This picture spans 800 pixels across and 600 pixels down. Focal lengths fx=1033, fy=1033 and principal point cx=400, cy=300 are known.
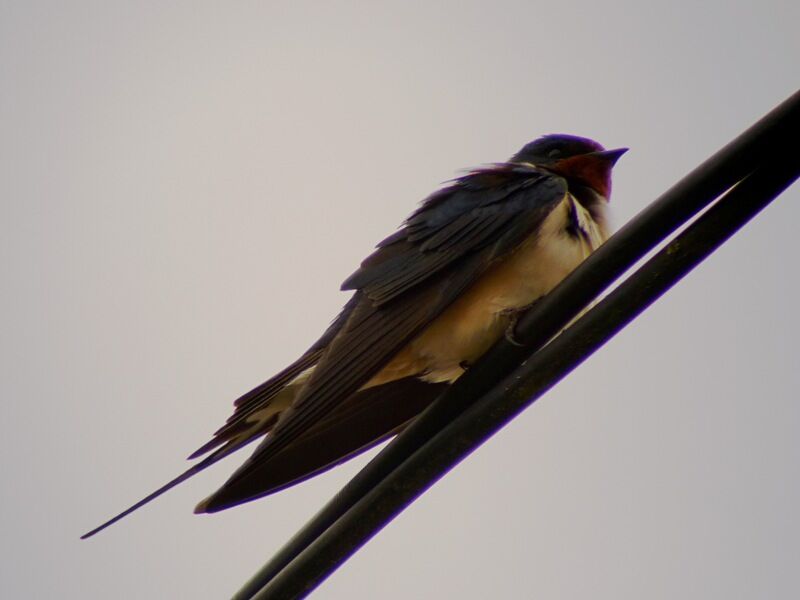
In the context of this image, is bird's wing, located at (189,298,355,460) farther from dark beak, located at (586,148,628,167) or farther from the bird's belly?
dark beak, located at (586,148,628,167)

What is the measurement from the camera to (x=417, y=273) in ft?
10.3

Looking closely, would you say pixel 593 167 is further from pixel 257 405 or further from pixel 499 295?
pixel 257 405

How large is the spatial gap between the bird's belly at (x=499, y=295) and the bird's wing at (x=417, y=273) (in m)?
0.06

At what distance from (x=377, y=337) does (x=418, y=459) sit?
942 mm

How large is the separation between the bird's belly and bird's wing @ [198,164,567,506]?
62 millimetres

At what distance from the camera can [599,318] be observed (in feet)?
6.15

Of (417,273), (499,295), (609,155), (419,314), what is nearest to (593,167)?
(609,155)

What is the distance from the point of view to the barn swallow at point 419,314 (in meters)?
2.98

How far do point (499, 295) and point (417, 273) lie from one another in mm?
259

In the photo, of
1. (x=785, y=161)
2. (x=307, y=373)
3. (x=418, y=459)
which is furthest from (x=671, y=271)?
(x=307, y=373)

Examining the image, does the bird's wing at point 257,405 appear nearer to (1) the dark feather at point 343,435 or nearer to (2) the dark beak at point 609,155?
(1) the dark feather at point 343,435

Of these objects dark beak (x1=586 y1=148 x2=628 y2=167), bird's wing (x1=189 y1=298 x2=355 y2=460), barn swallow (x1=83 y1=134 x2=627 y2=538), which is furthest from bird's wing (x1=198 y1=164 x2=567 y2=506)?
dark beak (x1=586 y1=148 x2=628 y2=167)

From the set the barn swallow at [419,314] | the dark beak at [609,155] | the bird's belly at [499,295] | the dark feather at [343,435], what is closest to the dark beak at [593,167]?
the dark beak at [609,155]

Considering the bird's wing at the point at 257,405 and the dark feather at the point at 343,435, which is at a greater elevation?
the bird's wing at the point at 257,405
